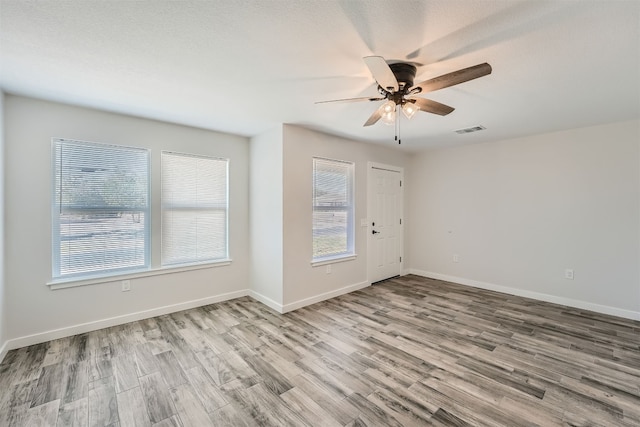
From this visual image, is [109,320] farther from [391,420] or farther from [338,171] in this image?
[338,171]

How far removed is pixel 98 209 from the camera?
9.75 feet

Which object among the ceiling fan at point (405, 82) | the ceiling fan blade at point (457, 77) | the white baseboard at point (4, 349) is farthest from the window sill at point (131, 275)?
the ceiling fan blade at point (457, 77)

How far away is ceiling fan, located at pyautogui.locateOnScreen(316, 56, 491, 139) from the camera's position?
1.66 meters

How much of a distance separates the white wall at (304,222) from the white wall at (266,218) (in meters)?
0.10

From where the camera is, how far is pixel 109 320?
9.95ft

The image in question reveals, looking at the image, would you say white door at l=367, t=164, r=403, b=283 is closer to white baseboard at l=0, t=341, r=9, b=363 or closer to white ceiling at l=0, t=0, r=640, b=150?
white ceiling at l=0, t=0, r=640, b=150

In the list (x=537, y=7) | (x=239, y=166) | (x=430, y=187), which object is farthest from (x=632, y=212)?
(x=239, y=166)

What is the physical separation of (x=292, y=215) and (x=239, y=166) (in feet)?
3.97

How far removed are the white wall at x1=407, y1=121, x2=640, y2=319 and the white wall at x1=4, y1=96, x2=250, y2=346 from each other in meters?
4.23

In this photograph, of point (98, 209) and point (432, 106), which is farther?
point (98, 209)

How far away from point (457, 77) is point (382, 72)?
0.49m

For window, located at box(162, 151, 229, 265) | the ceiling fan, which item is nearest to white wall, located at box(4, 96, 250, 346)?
window, located at box(162, 151, 229, 265)

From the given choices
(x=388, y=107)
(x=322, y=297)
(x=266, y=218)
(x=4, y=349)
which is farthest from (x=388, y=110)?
(x=4, y=349)

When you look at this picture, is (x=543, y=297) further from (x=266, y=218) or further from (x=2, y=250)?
(x=2, y=250)
